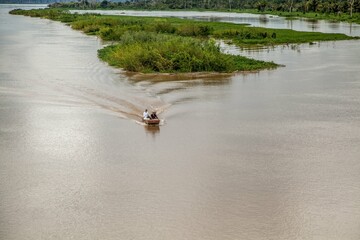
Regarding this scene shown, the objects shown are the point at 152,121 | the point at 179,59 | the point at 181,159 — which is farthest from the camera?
the point at 179,59

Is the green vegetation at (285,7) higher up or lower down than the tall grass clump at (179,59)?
higher up

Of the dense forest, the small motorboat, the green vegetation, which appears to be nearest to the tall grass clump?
the small motorboat

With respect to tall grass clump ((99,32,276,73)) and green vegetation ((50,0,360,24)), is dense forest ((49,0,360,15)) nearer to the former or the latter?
green vegetation ((50,0,360,24))

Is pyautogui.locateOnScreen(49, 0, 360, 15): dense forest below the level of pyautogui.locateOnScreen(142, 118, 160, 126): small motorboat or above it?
above

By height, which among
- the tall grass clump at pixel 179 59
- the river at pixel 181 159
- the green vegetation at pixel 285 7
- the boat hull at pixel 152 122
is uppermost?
the green vegetation at pixel 285 7

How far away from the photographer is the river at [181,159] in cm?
1192

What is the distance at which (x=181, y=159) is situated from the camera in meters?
16.2

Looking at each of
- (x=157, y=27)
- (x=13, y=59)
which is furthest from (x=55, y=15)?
(x=13, y=59)

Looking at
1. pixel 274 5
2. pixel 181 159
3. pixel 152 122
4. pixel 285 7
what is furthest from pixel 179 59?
pixel 274 5

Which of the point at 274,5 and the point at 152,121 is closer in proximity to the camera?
the point at 152,121

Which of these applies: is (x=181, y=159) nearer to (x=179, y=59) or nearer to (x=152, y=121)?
(x=152, y=121)

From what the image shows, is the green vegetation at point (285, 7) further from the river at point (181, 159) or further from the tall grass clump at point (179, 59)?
the river at point (181, 159)

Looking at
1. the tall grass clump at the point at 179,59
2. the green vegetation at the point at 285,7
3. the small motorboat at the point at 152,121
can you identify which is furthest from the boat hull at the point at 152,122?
the green vegetation at the point at 285,7

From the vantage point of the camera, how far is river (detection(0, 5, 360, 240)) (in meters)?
11.9
